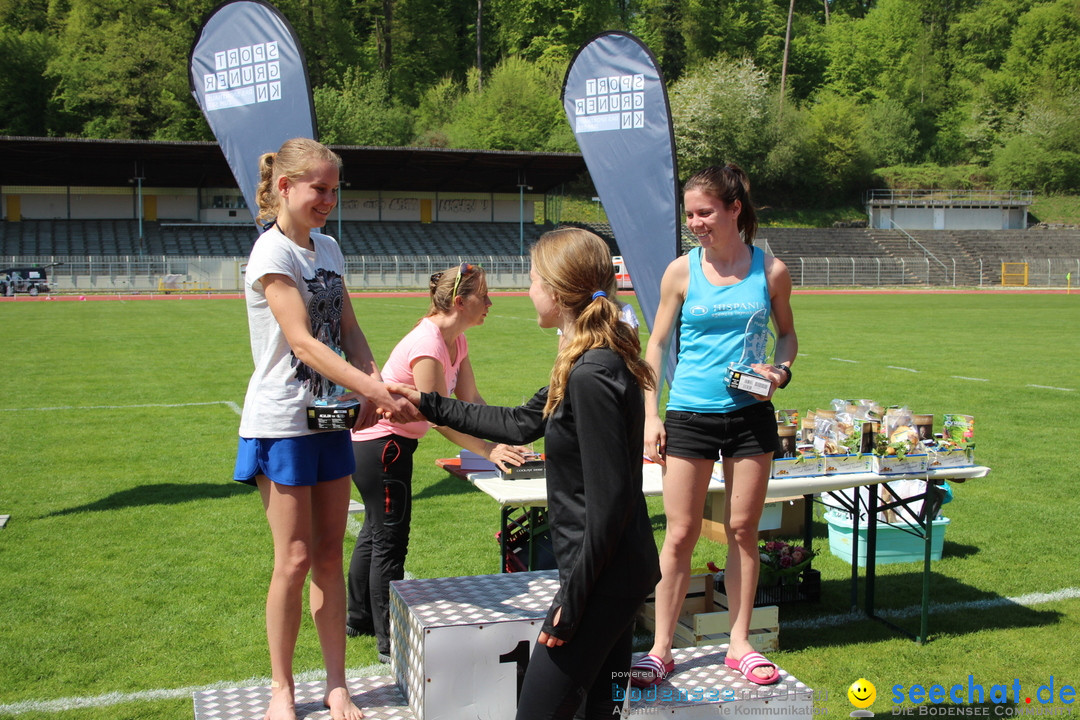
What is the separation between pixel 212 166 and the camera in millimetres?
45562

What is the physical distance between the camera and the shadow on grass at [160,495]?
6.55 m

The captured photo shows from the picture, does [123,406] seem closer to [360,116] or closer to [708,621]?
[708,621]

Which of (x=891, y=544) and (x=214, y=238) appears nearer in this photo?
(x=891, y=544)

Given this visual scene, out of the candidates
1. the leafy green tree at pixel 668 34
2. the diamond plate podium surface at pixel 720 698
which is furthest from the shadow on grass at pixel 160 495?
the leafy green tree at pixel 668 34

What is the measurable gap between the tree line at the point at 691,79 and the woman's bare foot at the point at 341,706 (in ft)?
196

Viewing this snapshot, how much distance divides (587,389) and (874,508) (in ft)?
9.22

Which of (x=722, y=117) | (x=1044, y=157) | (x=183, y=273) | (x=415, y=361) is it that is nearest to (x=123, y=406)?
(x=415, y=361)

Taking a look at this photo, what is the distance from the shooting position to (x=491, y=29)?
77.9 m

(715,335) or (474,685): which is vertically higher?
(715,335)

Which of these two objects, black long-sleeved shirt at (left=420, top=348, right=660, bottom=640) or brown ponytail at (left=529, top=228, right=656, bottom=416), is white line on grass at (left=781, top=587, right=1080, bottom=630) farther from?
brown ponytail at (left=529, top=228, right=656, bottom=416)

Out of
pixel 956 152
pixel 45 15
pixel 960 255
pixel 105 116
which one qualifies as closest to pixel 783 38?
pixel 956 152

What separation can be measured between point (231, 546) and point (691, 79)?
64.9 m

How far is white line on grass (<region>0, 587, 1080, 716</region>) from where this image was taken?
3582mm

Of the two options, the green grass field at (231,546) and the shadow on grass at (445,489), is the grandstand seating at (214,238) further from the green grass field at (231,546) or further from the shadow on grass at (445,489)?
the shadow on grass at (445,489)
